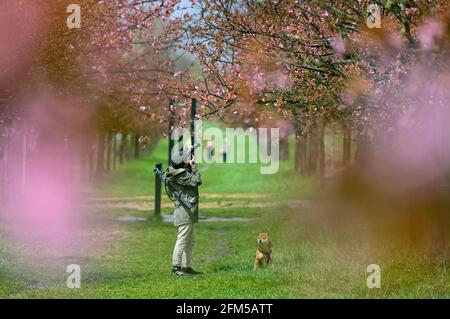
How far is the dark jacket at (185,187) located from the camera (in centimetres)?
1518

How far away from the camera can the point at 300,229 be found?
73.2ft

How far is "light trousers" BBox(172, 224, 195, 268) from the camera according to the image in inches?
609

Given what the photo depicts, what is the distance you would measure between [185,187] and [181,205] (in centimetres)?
33

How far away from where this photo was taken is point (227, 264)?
1734 centimetres

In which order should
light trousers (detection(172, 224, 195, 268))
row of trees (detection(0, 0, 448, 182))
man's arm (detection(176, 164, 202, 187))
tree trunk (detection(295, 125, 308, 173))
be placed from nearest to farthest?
row of trees (detection(0, 0, 448, 182))
man's arm (detection(176, 164, 202, 187))
light trousers (detection(172, 224, 195, 268))
tree trunk (detection(295, 125, 308, 173))

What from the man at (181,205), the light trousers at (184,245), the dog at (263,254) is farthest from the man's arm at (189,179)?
the dog at (263,254)

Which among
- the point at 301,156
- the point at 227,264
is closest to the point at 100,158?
the point at 301,156

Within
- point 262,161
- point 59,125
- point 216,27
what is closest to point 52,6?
point 216,27

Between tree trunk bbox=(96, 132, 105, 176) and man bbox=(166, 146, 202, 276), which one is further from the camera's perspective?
tree trunk bbox=(96, 132, 105, 176)

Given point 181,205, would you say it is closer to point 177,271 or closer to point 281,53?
point 177,271

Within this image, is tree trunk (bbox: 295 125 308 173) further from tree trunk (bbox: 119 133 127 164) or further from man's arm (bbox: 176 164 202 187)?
man's arm (bbox: 176 164 202 187)

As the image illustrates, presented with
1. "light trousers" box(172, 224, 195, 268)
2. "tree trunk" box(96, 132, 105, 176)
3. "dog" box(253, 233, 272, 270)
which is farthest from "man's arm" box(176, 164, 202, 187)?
"tree trunk" box(96, 132, 105, 176)

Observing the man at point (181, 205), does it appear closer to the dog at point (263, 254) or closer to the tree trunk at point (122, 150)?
the dog at point (263, 254)
